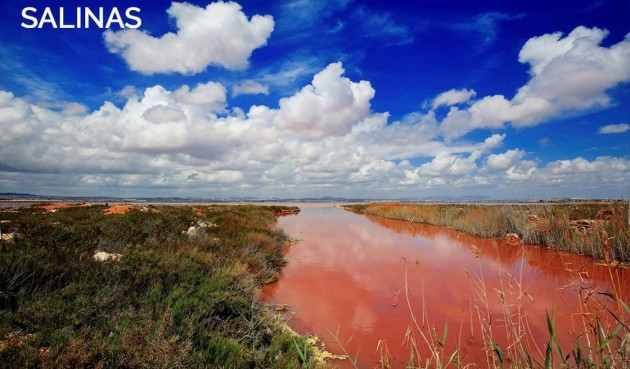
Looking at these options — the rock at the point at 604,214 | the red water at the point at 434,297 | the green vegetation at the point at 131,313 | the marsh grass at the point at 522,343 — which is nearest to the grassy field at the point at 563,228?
the rock at the point at 604,214

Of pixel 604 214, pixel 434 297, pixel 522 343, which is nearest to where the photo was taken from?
pixel 604 214

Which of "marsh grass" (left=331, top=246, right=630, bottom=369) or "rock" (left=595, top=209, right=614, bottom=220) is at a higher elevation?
"rock" (left=595, top=209, right=614, bottom=220)

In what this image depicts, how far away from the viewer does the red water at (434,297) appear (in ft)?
14.7

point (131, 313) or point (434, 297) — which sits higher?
point (131, 313)

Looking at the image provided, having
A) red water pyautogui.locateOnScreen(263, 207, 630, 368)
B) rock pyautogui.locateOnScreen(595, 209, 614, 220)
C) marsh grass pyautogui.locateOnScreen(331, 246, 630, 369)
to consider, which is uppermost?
rock pyautogui.locateOnScreen(595, 209, 614, 220)

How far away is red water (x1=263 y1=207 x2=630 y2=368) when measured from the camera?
4488mm

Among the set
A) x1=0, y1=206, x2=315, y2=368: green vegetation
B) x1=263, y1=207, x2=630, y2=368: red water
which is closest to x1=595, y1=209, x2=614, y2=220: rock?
x1=263, y1=207, x2=630, y2=368: red water

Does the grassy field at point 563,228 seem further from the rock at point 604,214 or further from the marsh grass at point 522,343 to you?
the marsh grass at point 522,343

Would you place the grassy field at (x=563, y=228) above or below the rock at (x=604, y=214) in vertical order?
below

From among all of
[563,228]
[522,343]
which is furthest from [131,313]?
[563,228]

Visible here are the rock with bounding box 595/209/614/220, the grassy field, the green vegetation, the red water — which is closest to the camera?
the rock with bounding box 595/209/614/220

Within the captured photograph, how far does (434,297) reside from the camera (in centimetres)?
696

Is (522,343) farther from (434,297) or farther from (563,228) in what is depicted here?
(563,228)

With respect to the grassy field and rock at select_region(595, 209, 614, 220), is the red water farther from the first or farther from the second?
the grassy field
